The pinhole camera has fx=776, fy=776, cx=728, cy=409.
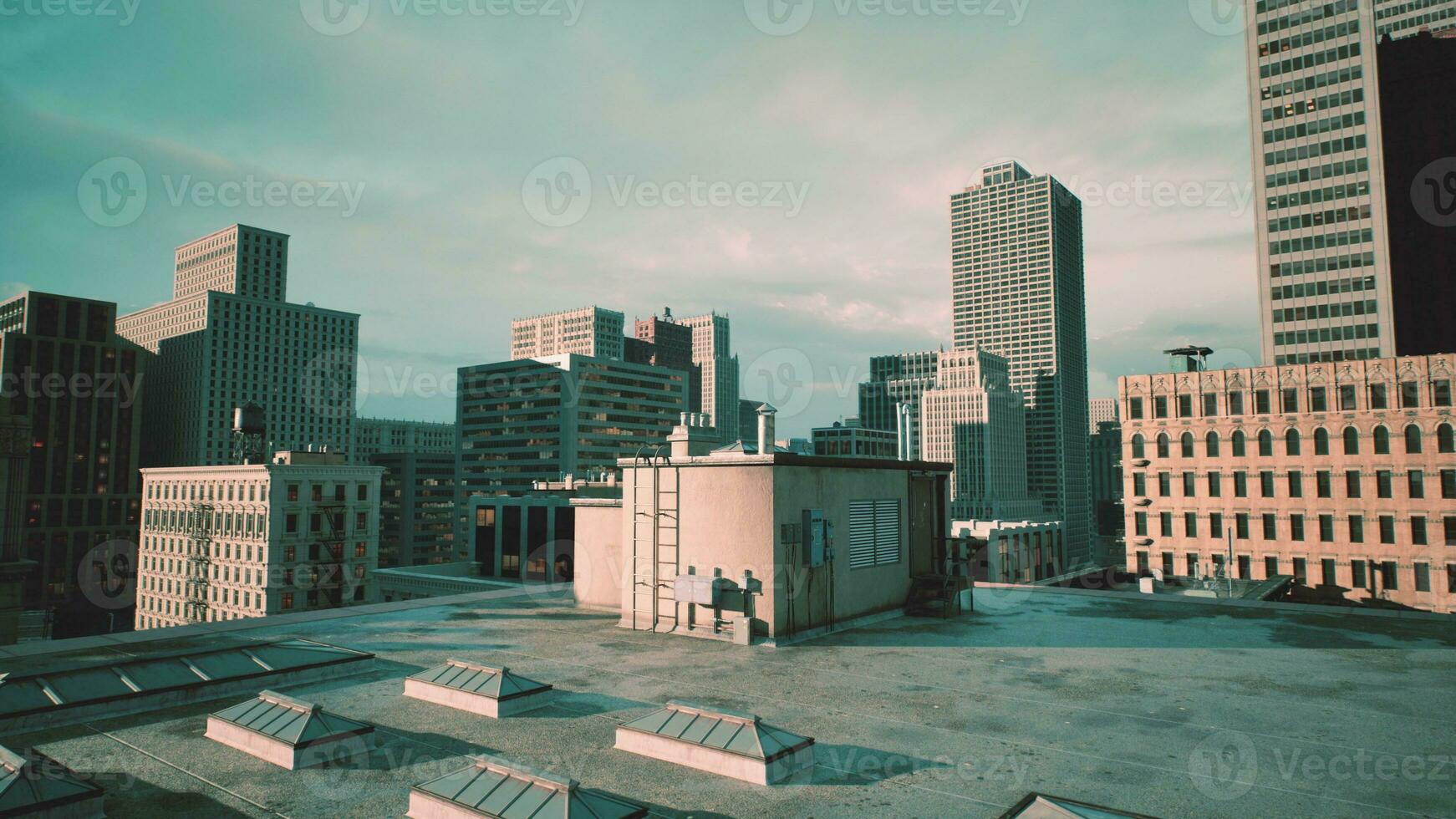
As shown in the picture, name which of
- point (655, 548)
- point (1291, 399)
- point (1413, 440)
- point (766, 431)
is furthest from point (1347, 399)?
point (655, 548)

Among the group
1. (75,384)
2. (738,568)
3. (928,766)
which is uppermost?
(75,384)

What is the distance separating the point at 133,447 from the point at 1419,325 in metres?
266

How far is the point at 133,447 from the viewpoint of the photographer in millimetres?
185375

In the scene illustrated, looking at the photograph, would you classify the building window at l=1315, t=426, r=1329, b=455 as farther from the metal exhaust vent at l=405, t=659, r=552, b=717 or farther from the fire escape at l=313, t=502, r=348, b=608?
the fire escape at l=313, t=502, r=348, b=608

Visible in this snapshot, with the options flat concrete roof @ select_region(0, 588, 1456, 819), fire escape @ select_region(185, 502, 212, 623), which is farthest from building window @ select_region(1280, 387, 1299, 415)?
fire escape @ select_region(185, 502, 212, 623)

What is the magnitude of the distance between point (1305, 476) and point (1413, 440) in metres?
7.77

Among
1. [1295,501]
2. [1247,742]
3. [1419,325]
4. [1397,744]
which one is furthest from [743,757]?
[1419,325]

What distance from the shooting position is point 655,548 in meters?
27.3

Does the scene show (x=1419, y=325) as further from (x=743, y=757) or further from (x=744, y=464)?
A: (x=743, y=757)

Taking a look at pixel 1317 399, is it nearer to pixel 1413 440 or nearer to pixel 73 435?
pixel 1413 440

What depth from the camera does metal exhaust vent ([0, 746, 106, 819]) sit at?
10.6 meters

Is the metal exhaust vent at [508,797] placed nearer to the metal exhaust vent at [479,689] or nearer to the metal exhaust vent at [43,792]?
the metal exhaust vent at [43,792]

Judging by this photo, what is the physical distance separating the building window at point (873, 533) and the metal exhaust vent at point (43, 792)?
71.2 ft

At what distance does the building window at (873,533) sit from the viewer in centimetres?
2853
